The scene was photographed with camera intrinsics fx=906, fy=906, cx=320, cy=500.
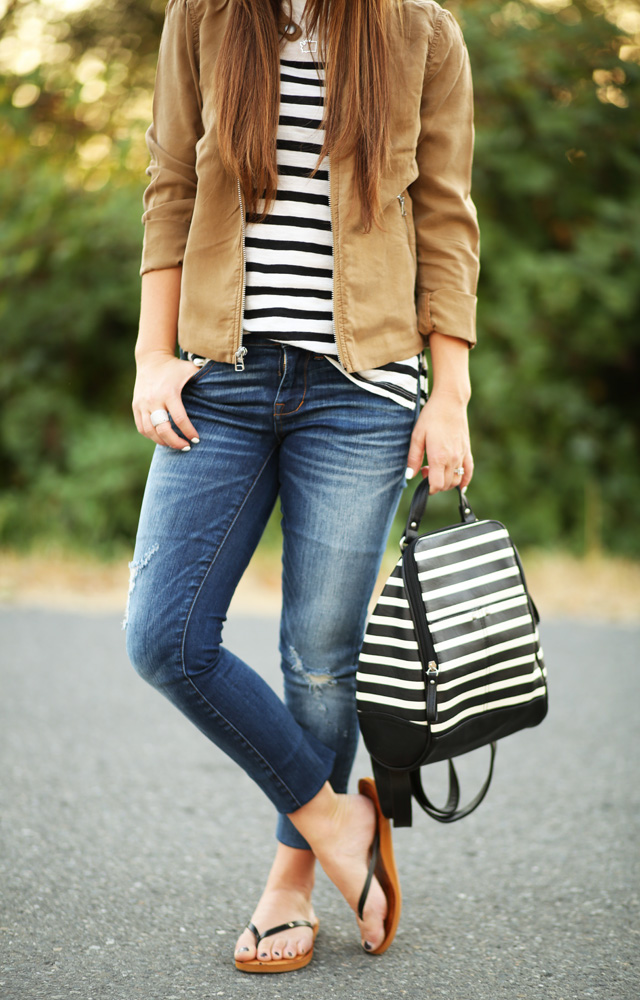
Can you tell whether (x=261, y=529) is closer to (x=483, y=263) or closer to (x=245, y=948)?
(x=245, y=948)

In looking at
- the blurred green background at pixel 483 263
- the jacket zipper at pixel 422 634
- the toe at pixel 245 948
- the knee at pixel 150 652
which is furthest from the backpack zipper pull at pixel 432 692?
the blurred green background at pixel 483 263

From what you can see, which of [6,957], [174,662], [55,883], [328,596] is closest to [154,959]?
[6,957]

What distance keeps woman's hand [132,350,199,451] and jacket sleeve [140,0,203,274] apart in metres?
0.20

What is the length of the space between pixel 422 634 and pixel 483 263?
5.31 meters

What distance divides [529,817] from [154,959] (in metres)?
1.21

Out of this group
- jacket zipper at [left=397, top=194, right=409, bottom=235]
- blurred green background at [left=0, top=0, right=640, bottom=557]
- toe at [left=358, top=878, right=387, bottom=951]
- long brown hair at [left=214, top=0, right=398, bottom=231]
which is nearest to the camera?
long brown hair at [left=214, top=0, right=398, bottom=231]

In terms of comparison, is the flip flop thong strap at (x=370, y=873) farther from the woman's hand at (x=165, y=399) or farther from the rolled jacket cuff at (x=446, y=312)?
the rolled jacket cuff at (x=446, y=312)

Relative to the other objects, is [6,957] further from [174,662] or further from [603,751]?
[603,751]

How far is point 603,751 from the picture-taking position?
119 inches

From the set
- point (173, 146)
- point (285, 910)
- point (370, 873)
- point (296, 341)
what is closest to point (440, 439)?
point (296, 341)

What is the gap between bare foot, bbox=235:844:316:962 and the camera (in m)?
1.71

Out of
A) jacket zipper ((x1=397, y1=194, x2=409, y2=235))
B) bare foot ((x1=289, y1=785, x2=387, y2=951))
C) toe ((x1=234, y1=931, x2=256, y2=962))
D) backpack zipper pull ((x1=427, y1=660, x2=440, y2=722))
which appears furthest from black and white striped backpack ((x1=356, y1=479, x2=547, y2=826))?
jacket zipper ((x1=397, y1=194, x2=409, y2=235))

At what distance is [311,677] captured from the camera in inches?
67.9

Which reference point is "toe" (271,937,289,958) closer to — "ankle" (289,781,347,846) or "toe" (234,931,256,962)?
"toe" (234,931,256,962)
